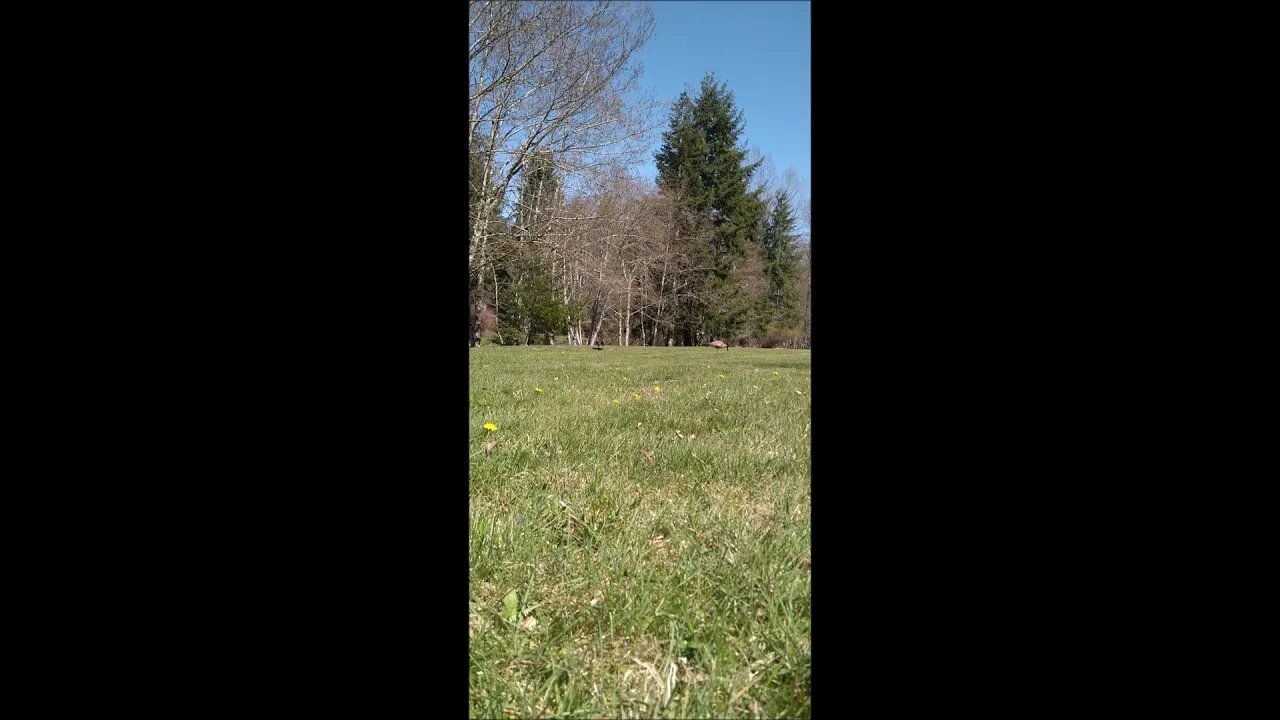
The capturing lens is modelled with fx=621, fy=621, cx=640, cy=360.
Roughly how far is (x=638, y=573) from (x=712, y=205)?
24.3m

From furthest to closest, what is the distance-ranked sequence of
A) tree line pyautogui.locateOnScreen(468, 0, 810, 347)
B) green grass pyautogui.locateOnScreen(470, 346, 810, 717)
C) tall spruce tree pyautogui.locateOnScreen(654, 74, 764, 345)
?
tall spruce tree pyautogui.locateOnScreen(654, 74, 764, 345) → tree line pyautogui.locateOnScreen(468, 0, 810, 347) → green grass pyautogui.locateOnScreen(470, 346, 810, 717)

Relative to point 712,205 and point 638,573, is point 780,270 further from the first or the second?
point 638,573

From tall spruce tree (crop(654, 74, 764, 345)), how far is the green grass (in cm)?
2025

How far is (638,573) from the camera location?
50.6 inches

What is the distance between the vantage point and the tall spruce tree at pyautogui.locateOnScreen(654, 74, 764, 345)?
23047 millimetres

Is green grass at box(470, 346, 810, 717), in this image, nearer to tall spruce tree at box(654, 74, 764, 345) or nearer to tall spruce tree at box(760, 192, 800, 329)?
tall spruce tree at box(654, 74, 764, 345)

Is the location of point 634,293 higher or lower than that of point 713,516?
higher

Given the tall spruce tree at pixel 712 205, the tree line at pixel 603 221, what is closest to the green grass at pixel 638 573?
the tree line at pixel 603 221

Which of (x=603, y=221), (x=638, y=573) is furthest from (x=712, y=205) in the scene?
(x=638, y=573)

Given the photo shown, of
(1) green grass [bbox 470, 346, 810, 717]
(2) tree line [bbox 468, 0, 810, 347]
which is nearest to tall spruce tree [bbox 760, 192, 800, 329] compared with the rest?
(2) tree line [bbox 468, 0, 810, 347]
